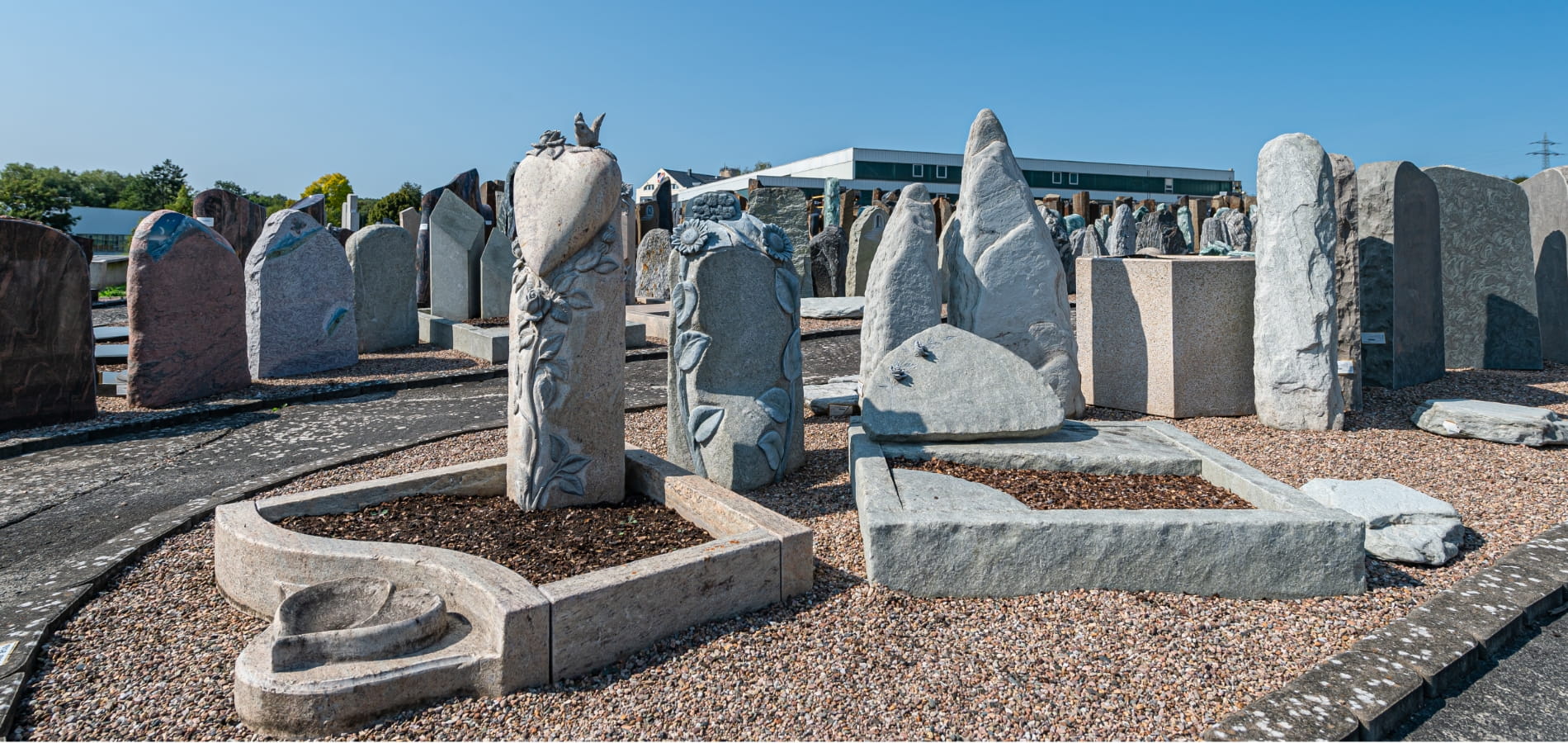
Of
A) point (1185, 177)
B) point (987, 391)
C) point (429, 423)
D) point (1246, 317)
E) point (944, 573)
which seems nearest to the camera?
point (944, 573)

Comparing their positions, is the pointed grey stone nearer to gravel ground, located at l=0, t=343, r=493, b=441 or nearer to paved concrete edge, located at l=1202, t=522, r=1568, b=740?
gravel ground, located at l=0, t=343, r=493, b=441

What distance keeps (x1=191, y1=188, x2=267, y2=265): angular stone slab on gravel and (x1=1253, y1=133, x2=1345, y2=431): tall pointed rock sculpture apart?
45.3 ft

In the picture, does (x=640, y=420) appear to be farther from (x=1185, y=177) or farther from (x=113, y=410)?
(x=1185, y=177)

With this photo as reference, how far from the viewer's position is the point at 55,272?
6.29 meters

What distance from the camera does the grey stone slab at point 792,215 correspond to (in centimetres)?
1409

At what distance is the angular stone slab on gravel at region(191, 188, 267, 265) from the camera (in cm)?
1362

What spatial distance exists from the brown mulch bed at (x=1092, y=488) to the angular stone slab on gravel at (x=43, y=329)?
6239 millimetres

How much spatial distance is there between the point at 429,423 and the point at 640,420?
163cm

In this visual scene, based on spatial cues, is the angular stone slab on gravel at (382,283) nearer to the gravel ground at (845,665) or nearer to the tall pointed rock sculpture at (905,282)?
the tall pointed rock sculpture at (905,282)

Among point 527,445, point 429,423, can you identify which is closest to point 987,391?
point 527,445

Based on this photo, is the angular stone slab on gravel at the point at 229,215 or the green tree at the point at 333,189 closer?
the angular stone slab on gravel at the point at 229,215

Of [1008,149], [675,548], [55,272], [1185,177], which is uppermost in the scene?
[1185,177]

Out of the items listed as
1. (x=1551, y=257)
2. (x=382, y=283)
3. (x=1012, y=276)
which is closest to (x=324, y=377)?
(x=382, y=283)

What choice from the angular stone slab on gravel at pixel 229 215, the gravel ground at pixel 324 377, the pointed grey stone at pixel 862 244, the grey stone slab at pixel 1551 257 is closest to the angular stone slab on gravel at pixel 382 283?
the gravel ground at pixel 324 377
